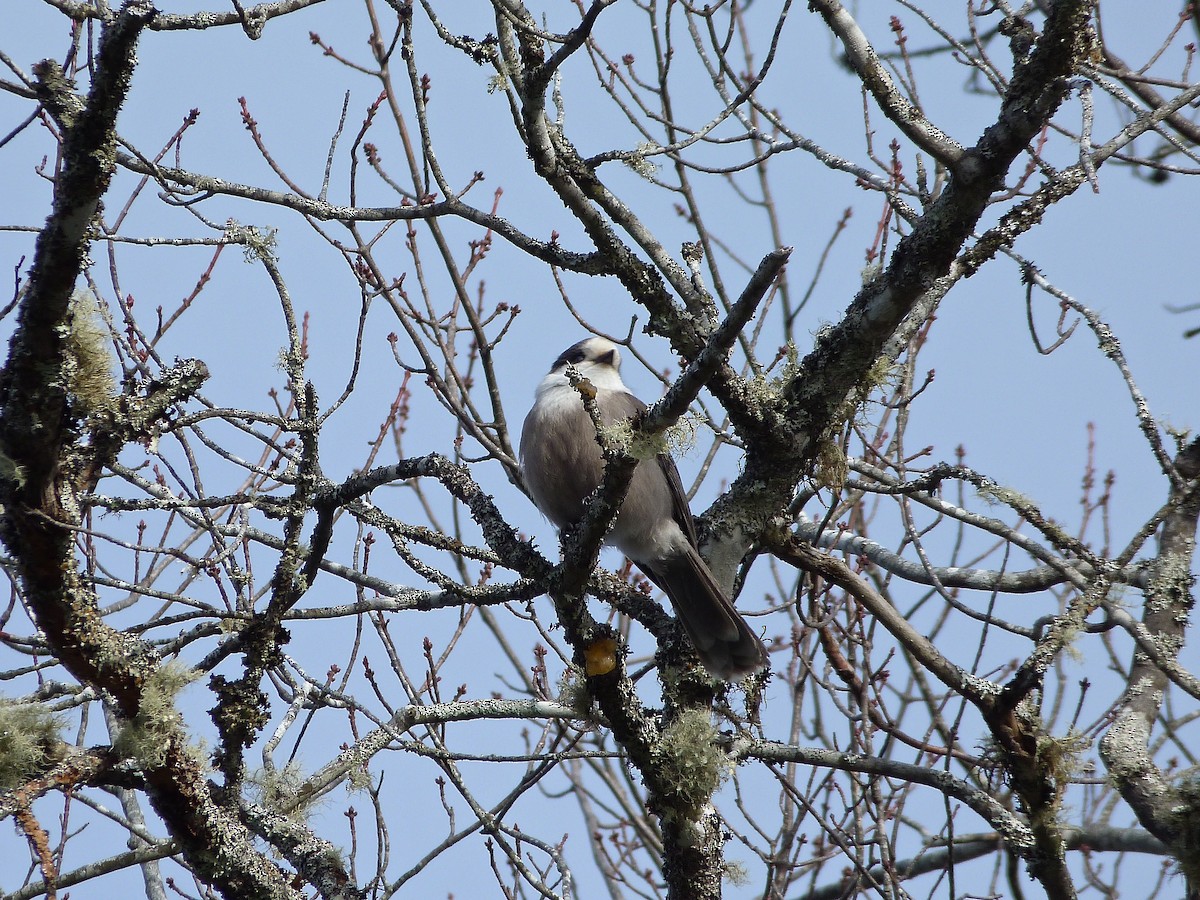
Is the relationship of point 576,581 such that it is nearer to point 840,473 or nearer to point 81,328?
point 840,473

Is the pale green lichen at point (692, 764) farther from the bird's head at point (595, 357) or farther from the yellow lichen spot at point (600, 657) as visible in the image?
the bird's head at point (595, 357)

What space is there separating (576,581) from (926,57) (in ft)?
9.36

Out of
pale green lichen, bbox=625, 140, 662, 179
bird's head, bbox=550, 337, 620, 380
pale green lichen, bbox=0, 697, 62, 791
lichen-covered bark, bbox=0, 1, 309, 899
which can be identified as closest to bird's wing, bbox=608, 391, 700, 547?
bird's head, bbox=550, 337, 620, 380

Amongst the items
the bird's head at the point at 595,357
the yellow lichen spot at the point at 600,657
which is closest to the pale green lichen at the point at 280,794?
the yellow lichen spot at the point at 600,657

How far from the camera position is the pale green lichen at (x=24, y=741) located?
2455 millimetres

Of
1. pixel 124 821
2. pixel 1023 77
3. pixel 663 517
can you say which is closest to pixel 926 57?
pixel 1023 77

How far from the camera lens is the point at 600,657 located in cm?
277

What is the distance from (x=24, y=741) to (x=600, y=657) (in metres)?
1.38

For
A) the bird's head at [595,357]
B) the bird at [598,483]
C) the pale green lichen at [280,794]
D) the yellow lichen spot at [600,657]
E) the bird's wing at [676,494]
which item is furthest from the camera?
the bird's head at [595,357]

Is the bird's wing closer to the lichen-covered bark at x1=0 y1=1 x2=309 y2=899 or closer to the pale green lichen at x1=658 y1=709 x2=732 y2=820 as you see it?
the pale green lichen at x1=658 y1=709 x2=732 y2=820

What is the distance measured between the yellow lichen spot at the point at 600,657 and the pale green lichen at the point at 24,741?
1.30 m

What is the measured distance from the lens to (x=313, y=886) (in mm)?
2777

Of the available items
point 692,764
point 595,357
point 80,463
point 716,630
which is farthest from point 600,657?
point 595,357

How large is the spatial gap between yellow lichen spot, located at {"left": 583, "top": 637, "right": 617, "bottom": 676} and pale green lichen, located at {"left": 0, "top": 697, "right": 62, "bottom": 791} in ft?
4.27
